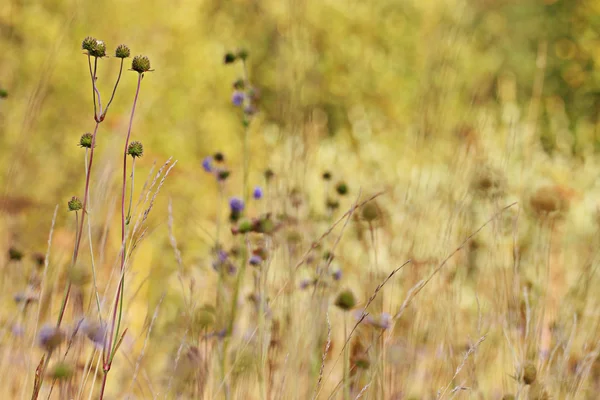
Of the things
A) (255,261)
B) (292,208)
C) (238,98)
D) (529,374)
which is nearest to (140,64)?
(255,261)

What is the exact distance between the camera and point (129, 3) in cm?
443

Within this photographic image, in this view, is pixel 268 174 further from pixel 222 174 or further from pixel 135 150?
pixel 135 150

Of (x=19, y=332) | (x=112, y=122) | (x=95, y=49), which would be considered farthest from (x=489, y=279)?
(x=112, y=122)

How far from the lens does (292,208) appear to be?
1840mm

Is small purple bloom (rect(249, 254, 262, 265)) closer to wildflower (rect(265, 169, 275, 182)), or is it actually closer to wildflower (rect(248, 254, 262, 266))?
wildflower (rect(248, 254, 262, 266))

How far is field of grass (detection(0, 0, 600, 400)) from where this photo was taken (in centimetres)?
119

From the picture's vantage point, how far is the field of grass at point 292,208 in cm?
119

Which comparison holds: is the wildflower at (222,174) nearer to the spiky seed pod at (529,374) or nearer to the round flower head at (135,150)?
the round flower head at (135,150)

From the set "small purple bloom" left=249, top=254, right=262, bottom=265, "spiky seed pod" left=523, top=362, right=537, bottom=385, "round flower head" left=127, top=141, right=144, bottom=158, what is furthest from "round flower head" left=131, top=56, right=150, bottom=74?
"spiky seed pod" left=523, top=362, right=537, bottom=385

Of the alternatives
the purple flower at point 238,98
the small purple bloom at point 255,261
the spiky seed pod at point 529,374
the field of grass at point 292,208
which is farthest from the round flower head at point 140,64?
the spiky seed pod at point 529,374

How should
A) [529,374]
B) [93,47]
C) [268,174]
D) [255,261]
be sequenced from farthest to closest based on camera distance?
1. [268,174]
2. [255,261]
3. [529,374]
4. [93,47]

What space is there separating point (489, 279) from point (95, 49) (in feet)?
7.60

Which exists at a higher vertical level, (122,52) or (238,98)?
(238,98)

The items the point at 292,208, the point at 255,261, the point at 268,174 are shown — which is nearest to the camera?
the point at 255,261
